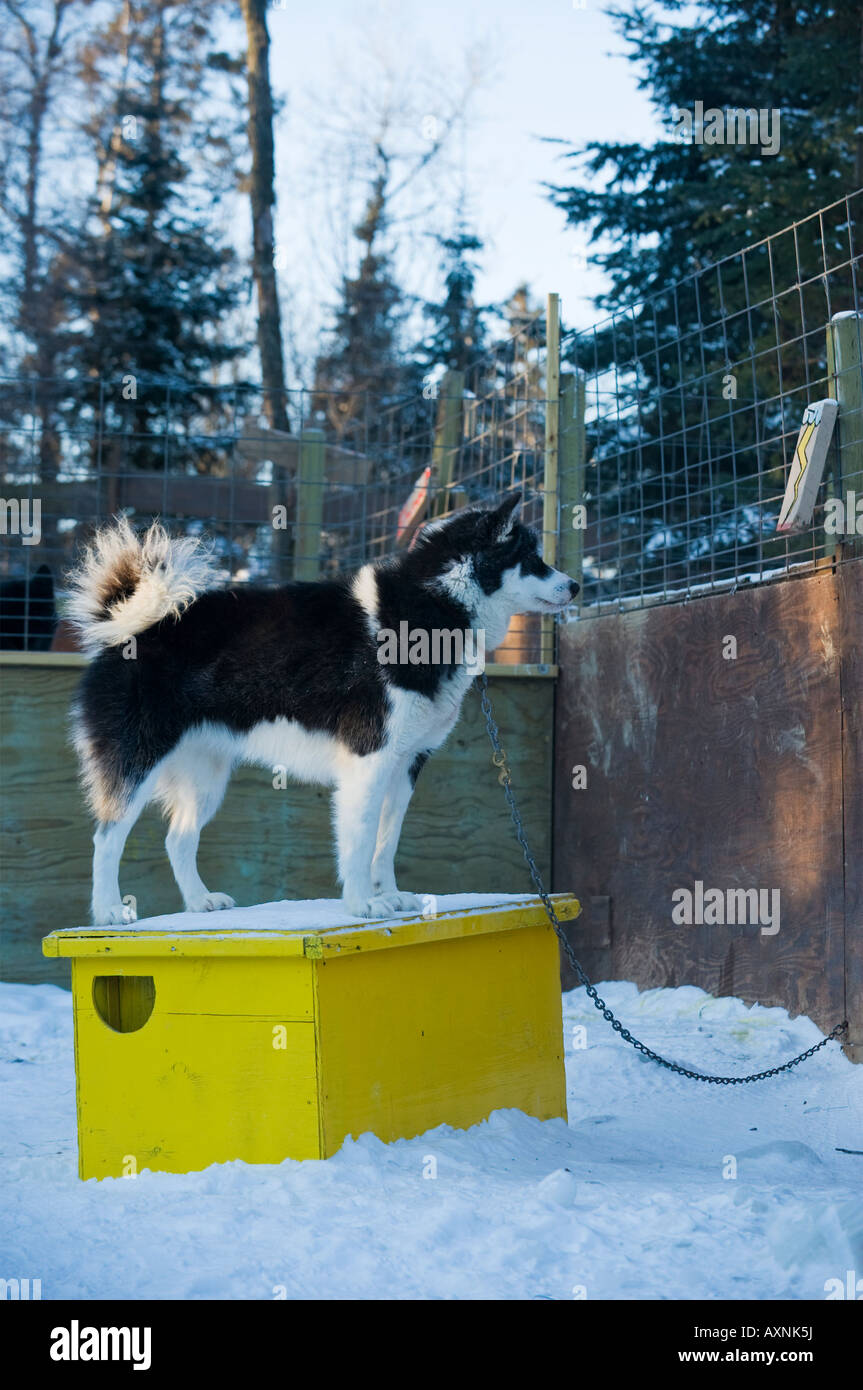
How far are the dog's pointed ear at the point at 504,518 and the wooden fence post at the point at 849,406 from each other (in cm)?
124

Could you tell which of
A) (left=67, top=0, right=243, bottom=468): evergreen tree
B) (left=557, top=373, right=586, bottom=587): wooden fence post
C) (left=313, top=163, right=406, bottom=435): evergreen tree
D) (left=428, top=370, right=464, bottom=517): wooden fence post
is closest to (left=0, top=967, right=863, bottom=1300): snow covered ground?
(left=557, top=373, right=586, bottom=587): wooden fence post

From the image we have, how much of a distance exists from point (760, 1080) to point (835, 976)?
45 cm

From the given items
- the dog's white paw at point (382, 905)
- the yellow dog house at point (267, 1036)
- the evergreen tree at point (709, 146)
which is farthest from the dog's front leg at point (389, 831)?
the evergreen tree at point (709, 146)

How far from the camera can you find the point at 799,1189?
9.86 ft

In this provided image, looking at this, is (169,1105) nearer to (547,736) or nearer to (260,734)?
(260,734)

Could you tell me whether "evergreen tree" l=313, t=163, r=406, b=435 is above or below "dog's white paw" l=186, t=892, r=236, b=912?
above

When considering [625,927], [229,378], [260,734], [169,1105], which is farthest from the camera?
[229,378]

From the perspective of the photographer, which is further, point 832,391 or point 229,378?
point 229,378

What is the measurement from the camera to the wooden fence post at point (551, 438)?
6.33m

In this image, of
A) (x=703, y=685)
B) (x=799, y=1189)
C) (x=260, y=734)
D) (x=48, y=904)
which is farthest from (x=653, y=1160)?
(x=48, y=904)

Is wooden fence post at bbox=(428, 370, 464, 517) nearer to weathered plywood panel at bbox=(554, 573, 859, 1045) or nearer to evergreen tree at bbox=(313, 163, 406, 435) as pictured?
weathered plywood panel at bbox=(554, 573, 859, 1045)

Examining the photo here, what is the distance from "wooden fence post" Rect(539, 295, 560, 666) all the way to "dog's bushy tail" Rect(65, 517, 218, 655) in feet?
8.48

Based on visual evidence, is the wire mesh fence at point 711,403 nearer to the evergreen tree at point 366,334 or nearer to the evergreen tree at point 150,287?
the evergreen tree at point 150,287

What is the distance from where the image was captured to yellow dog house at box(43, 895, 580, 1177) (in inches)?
122
